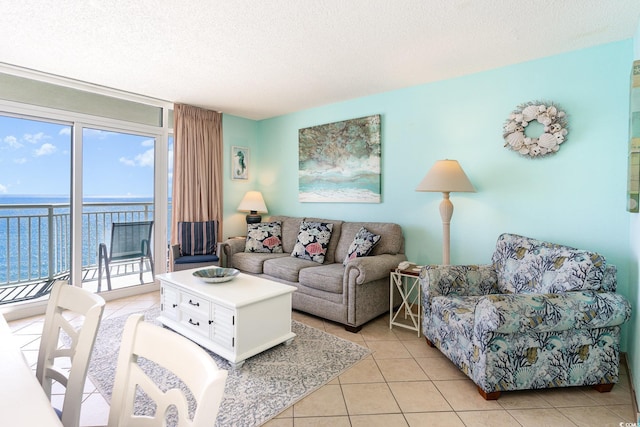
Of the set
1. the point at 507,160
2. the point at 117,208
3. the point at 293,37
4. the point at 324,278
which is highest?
the point at 293,37

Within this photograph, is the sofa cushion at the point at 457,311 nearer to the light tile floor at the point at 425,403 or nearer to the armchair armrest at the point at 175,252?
the light tile floor at the point at 425,403

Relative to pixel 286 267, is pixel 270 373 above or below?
below

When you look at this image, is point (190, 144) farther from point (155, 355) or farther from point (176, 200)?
point (155, 355)

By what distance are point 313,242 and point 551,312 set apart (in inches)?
92.0

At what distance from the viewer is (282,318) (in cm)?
253

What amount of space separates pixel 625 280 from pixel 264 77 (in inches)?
136

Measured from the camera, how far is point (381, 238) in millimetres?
3400

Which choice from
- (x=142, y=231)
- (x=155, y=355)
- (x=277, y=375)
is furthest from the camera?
(x=142, y=231)

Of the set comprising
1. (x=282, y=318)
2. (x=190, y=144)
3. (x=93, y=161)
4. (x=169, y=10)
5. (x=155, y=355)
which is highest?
(x=169, y=10)

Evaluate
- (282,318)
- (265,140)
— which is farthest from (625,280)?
(265,140)

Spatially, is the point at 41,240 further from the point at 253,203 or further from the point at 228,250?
the point at 253,203

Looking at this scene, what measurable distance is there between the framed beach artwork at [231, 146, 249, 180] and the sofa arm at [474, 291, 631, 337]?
3775 millimetres

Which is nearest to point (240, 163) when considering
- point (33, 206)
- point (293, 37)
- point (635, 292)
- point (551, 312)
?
point (33, 206)

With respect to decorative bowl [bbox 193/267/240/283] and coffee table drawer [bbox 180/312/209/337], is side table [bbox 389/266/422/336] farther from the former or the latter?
coffee table drawer [bbox 180/312/209/337]
